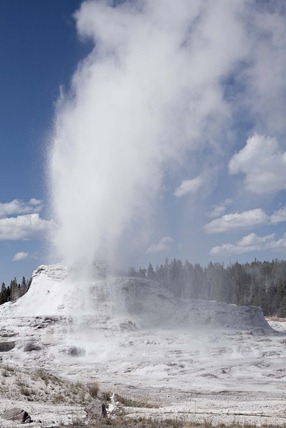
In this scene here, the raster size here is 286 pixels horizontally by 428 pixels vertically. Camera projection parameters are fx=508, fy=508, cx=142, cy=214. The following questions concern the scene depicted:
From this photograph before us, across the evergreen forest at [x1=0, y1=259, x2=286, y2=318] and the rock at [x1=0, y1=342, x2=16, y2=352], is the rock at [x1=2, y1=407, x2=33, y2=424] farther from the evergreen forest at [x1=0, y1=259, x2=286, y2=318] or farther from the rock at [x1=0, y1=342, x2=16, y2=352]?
the evergreen forest at [x1=0, y1=259, x2=286, y2=318]

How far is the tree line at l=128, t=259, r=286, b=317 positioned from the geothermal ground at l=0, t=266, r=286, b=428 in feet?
155

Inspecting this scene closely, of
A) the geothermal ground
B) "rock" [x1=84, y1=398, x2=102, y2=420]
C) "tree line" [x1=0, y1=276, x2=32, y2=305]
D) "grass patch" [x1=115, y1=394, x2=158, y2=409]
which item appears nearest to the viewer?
"rock" [x1=84, y1=398, x2=102, y2=420]

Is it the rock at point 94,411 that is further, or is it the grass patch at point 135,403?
the grass patch at point 135,403

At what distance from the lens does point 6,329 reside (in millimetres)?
31969

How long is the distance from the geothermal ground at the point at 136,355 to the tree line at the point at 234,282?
4737 centimetres

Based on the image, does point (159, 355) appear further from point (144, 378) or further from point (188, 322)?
point (188, 322)

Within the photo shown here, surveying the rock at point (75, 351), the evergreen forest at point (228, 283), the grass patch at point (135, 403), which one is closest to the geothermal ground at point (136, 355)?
the rock at point (75, 351)

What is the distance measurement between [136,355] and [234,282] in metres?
71.8

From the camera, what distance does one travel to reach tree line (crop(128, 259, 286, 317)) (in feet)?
279

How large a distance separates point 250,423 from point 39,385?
7.40 meters

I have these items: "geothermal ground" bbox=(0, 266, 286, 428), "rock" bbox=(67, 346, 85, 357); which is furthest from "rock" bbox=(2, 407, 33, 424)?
"rock" bbox=(67, 346, 85, 357)

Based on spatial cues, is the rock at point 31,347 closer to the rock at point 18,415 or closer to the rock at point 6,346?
the rock at point 6,346

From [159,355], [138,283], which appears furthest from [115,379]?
[138,283]

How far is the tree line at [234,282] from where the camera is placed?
85.1 metres
